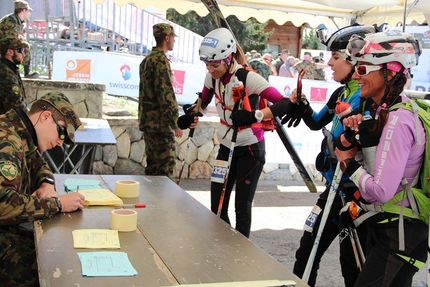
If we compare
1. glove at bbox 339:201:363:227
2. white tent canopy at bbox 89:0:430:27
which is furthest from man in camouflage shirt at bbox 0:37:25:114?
glove at bbox 339:201:363:227

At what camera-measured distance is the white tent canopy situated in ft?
25.9

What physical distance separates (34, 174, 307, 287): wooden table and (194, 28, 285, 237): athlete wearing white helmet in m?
1.17

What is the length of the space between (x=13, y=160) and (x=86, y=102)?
574 cm

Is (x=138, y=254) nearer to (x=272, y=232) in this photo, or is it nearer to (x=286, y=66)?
(x=272, y=232)

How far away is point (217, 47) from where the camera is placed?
4398 millimetres

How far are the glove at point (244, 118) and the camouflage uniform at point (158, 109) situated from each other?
6.35 ft

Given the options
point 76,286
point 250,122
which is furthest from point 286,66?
point 76,286

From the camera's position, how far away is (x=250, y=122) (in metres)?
4.37

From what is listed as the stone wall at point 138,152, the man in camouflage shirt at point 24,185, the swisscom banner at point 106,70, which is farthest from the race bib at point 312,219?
the swisscom banner at point 106,70

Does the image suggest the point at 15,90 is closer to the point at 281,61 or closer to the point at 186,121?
the point at 186,121

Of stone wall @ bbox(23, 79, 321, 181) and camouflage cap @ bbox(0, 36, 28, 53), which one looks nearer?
camouflage cap @ bbox(0, 36, 28, 53)

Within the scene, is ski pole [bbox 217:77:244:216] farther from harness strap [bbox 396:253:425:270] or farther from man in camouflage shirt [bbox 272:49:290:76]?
man in camouflage shirt [bbox 272:49:290:76]

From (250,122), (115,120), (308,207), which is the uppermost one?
(250,122)

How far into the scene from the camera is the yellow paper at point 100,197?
326 cm
